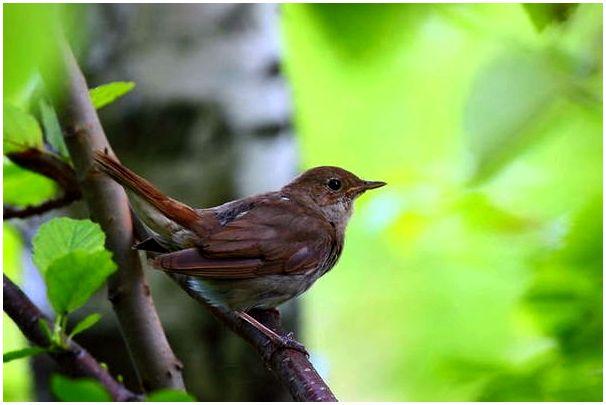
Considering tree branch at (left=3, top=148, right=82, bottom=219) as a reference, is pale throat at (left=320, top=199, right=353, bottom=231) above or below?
above

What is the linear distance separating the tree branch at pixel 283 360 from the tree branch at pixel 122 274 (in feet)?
0.33

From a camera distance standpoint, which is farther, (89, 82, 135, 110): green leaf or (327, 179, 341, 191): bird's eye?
(327, 179, 341, 191): bird's eye

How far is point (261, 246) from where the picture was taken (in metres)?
1.08

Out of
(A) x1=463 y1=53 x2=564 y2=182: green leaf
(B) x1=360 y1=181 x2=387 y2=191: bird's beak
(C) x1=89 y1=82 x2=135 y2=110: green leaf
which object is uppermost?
(B) x1=360 y1=181 x2=387 y2=191: bird's beak

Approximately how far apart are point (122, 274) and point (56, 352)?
11cm

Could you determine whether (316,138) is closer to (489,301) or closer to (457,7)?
(489,301)

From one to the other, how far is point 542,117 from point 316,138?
1.34m

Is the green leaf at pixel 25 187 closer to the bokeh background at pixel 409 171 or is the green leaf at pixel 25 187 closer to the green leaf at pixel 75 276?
the bokeh background at pixel 409 171

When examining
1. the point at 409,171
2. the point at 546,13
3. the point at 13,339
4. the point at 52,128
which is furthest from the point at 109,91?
the point at 409,171

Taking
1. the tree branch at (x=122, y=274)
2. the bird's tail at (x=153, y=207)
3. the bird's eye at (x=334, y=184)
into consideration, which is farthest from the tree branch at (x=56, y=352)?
the bird's eye at (x=334, y=184)

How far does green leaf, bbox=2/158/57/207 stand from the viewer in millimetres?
939

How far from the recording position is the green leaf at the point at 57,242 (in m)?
0.68

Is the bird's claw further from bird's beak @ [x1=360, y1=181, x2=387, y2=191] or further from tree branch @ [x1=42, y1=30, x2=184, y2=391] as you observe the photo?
bird's beak @ [x1=360, y1=181, x2=387, y2=191]

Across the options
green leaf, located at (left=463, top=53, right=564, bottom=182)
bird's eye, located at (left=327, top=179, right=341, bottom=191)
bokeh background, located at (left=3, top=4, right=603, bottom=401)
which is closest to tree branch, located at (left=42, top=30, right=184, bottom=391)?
bokeh background, located at (left=3, top=4, right=603, bottom=401)
